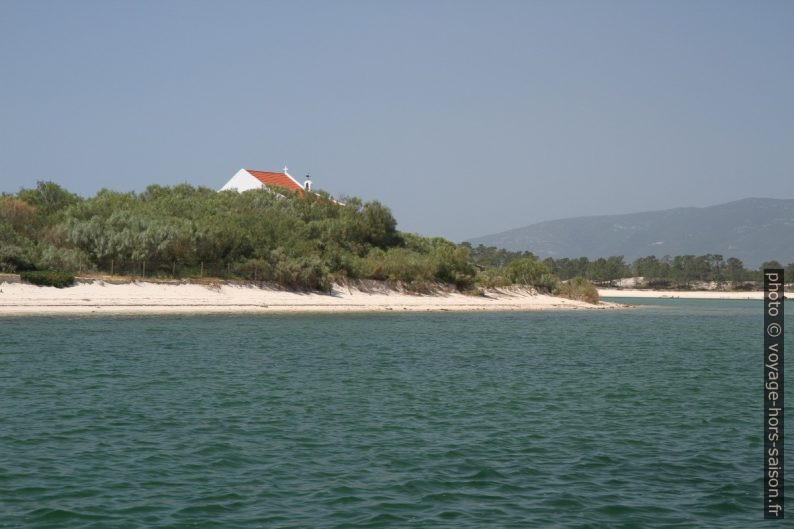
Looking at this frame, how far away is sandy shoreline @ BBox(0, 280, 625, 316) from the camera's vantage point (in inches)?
1887

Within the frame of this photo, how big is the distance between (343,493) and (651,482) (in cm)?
449

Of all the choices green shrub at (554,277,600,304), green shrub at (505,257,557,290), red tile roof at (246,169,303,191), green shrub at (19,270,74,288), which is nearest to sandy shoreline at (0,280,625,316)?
green shrub at (19,270,74,288)

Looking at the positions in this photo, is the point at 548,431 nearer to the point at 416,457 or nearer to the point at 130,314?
the point at 416,457

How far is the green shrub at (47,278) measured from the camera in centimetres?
4909

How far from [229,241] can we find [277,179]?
26.3 meters

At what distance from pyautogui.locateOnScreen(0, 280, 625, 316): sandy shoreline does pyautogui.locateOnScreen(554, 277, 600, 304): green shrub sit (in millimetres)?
8051

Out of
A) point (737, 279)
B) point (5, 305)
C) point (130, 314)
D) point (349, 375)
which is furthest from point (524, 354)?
point (737, 279)

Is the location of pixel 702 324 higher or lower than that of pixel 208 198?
lower

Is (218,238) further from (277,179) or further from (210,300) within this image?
(277,179)

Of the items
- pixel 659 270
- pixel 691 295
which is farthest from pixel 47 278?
pixel 659 270

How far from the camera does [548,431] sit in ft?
55.3

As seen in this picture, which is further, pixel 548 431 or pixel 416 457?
pixel 548 431

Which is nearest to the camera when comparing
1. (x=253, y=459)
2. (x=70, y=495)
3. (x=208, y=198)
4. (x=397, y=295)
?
(x=70, y=495)

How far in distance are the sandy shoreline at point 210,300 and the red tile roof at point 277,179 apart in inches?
827
